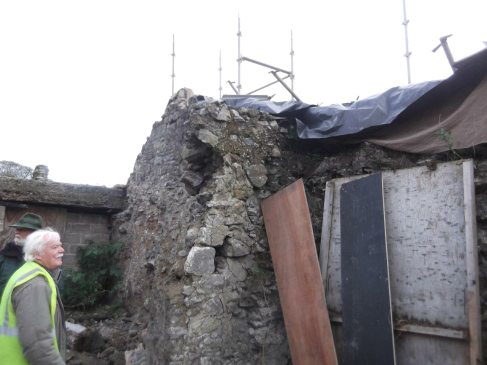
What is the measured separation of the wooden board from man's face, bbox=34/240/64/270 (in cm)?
454

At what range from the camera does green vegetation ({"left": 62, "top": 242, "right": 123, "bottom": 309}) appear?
623 cm

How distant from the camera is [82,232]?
698 centimetres

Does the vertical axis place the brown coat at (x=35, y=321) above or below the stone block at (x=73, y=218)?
below

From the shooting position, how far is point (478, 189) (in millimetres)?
3264

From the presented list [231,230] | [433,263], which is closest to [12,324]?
[231,230]

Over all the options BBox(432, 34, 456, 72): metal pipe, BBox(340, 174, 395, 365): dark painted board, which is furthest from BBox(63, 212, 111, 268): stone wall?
BBox(432, 34, 456, 72): metal pipe

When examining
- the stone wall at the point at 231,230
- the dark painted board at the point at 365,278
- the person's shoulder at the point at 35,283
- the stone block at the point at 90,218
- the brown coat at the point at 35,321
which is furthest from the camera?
the stone block at the point at 90,218

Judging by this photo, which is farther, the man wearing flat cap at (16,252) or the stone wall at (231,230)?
the stone wall at (231,230)

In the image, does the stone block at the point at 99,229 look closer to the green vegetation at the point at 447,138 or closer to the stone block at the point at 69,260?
the stone block at the point at 69,260

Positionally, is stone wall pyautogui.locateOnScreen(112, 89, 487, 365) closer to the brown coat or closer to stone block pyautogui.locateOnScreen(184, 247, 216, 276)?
stone block pyautogui.locateOnScreen(184, 247, 216, 276)

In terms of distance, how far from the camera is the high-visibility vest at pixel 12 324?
6.70ft

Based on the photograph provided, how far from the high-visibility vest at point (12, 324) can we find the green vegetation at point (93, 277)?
13.9ft

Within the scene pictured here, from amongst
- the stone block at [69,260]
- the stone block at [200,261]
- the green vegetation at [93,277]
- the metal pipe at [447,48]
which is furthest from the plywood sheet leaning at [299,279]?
the stone block at [69,260]

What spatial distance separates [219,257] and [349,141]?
179 centimetres
